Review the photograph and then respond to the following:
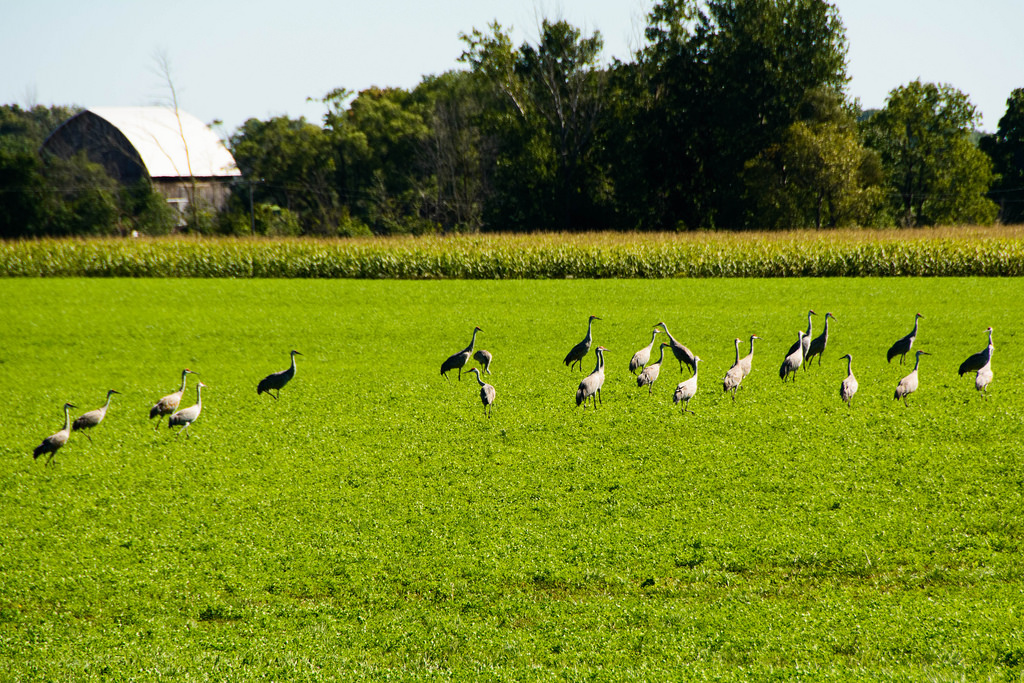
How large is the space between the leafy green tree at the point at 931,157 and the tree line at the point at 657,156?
0.53 ft

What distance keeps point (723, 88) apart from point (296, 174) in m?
41.5

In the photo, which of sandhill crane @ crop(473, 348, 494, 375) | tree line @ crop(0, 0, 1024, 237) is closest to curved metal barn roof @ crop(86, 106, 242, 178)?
tree line @ crop(0, 0, 1024, 237)

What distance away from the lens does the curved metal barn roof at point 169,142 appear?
84.1 meters

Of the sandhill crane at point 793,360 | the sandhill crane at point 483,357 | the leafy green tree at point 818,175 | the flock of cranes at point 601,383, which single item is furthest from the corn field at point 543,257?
the sandhill crane at point 793,360

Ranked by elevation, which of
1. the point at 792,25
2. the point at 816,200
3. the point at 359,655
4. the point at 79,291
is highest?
the point at 792,25

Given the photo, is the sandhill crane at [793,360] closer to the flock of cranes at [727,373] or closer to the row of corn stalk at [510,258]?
the flock of cranes at [727,373]

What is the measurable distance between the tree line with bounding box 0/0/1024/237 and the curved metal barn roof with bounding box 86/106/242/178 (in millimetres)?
15719

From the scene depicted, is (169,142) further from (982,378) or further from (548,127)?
(982,378)

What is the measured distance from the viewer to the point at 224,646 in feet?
24.3

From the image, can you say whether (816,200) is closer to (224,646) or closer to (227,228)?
(227,228)

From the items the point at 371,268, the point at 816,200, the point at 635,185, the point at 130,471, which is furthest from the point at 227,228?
the point at 130,471

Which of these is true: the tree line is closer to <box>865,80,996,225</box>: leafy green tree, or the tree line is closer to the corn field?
<box>865,80,996,225</box>: leafy green tree

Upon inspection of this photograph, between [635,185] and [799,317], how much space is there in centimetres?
3633

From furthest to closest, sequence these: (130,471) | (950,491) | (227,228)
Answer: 1. (227,228)
2. (130,471)
3. (950,491)
